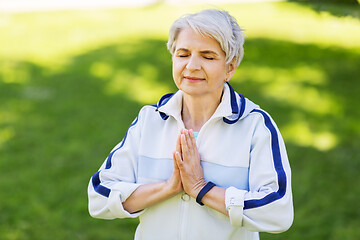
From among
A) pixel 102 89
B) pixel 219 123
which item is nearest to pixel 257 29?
pixel 102 89

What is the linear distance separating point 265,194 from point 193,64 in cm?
65

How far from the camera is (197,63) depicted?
85.3 inches

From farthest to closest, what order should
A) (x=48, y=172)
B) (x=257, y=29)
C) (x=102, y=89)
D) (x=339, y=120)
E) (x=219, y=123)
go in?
(x=257, y=29) < (x=102, y=89) < (x=339, y=120) < (x=48, y=172) < (x=219, y=123)

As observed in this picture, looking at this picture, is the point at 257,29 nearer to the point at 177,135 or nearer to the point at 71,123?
the point at 71,123

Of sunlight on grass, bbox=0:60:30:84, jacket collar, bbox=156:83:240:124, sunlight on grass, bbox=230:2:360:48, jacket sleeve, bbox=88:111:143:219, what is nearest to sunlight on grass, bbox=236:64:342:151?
sunlight on grass, bbox=230:2:360:48

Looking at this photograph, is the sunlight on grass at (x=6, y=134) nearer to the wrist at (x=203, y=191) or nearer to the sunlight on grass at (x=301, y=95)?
the sunlight on grass at (x=301, y=95)

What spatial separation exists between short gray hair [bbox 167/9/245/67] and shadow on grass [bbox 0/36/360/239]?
8.29 ft

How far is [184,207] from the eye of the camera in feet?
7.49

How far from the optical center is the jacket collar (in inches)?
89.7

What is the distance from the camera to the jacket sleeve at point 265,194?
211cm

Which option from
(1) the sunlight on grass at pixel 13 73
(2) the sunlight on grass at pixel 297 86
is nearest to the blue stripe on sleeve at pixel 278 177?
(2) the sunlight on grass at pixel 297 86

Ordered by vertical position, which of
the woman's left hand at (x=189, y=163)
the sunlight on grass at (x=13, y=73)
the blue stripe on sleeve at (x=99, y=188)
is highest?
the woman's left hand at (x=189, y=163)

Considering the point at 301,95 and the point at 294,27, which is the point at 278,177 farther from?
the point at 294,27

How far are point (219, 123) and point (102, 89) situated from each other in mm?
4949
